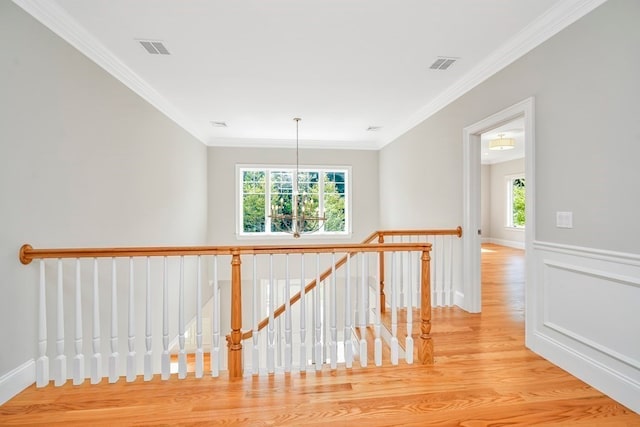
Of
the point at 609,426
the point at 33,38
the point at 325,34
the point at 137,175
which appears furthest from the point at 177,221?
the point at 609,426

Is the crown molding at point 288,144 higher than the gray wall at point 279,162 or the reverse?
higher

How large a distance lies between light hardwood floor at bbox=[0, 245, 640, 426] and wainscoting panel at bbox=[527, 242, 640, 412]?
0.11 metres

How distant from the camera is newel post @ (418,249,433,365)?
2375 mm

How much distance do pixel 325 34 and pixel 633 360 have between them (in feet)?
10.2

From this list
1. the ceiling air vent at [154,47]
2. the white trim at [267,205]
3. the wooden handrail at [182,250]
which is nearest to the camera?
the wooden handrail at [182,250]

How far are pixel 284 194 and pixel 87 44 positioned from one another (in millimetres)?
4418

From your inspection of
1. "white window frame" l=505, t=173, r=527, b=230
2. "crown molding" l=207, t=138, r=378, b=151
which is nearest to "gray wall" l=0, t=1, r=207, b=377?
"crown molding" l=207, t=138, r=378, b=151

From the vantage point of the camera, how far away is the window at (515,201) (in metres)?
8.67

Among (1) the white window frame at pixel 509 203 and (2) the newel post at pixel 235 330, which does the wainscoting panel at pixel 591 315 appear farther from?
(1) the white window frame at pixel 509 203

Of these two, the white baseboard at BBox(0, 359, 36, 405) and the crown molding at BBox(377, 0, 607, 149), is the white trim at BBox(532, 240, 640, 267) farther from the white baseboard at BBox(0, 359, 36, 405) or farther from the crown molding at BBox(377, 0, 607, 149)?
the white baseboard at BBox(0, 359, 36, 405)

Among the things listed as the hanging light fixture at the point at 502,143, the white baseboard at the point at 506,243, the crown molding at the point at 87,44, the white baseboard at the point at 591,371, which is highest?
the crown molding at the point at 87,44

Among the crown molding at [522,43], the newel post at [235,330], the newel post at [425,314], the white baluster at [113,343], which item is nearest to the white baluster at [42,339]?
the white baluster at [113,343]

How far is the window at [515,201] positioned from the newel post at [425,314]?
25.6ft

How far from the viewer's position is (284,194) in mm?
6723
